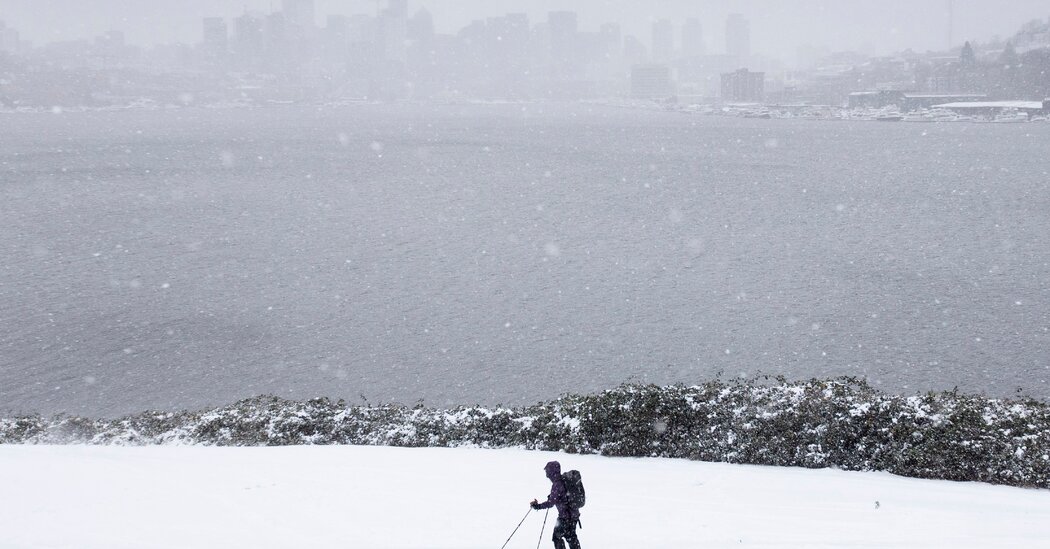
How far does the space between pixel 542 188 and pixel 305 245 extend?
3605 centimetres

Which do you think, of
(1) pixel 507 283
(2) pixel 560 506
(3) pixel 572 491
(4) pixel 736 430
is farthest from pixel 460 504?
(1) pixel 507 283

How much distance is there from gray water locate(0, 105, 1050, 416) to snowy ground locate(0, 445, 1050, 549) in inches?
327

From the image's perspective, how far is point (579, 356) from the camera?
31.6 m

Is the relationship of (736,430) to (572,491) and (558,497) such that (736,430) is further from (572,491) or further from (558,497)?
(558,497)

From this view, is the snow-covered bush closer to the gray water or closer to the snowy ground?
the snowy ground

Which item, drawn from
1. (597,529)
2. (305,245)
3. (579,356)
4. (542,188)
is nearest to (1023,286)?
(579,356)

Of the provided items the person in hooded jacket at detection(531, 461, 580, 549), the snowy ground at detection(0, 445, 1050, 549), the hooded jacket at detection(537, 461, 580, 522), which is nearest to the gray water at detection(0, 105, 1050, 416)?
the snowy ground at detection(0, 445, 1050, 549)

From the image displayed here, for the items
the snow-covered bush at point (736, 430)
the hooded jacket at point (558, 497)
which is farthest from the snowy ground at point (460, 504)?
the hooded jacket at point (558, 497)

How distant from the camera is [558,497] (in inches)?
387

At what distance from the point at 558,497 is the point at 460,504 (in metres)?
3.88

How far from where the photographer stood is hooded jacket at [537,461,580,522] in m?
9.80

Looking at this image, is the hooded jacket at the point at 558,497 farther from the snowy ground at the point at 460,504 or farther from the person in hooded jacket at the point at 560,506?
the snowy ground at the point at 460,504

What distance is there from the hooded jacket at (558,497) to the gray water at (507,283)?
14.0 metres

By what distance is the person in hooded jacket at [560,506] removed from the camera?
980 centimetres
